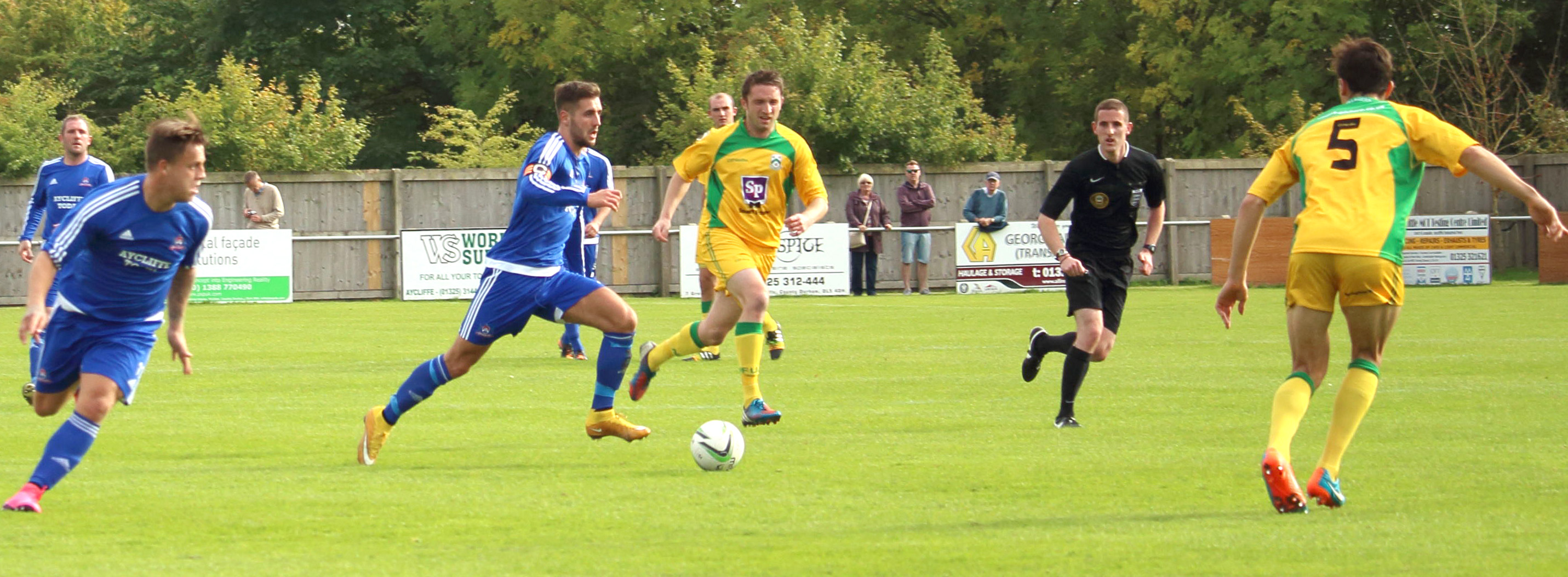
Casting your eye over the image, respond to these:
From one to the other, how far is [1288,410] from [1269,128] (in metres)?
31.4

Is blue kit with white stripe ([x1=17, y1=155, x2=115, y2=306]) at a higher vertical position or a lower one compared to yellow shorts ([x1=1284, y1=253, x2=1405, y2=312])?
higher

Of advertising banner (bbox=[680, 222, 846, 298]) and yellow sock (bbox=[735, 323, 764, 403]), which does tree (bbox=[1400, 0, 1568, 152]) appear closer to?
advertising banner (bbox=[680, 222, 846, 298])

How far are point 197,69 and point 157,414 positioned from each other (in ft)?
108

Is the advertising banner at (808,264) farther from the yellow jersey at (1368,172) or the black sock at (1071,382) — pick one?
the yellow jersey at (1368,172)

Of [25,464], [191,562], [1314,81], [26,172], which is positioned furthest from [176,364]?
[1314,81]

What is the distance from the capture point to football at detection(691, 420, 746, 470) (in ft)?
24.3

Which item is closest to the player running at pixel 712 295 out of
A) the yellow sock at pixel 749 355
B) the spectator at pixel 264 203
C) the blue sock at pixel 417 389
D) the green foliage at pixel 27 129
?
the yellow sock at pixel 749 355

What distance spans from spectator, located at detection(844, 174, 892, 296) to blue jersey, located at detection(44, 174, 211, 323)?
19.1 meters

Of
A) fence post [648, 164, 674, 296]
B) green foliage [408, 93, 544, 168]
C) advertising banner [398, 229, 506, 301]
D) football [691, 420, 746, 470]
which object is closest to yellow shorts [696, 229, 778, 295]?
football [691, 420, 746, 470]

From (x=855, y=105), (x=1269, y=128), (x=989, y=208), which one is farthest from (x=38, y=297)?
(x=1269, y=128)

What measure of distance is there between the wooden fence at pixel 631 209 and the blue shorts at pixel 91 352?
20025mm

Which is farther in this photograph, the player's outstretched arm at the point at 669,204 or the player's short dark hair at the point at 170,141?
the player's outstretched arm at the point at 669,204

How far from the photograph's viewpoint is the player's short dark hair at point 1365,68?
21.2 ft

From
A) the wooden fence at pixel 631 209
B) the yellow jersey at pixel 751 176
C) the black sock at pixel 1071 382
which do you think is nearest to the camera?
the black sock at pixel 1071 382
